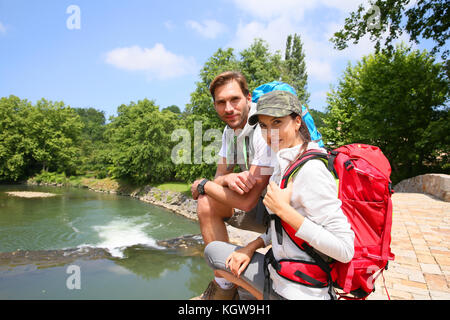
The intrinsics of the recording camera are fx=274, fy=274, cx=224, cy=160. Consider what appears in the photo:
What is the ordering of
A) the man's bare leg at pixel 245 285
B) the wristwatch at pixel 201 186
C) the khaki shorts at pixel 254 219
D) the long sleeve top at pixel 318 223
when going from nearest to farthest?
the long sleeve top at pixel 318 223 → the man's bare leg at pixel 245 285 → the wristwatch at pixel 201 186 → the khaki shorts at pixel 254 219

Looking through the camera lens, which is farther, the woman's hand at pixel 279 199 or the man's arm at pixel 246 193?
the man's arm at pixel 246 193

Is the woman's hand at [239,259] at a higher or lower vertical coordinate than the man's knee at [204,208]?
lower

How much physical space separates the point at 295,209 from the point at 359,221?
331mm

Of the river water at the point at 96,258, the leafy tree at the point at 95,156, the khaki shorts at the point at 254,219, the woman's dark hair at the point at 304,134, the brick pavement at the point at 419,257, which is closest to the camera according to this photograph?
the woman's dark hair at the point at 304,134

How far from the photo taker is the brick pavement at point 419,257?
2.86 m

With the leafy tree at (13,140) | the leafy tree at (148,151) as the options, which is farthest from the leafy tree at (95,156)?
the leafy tree at (148,151)

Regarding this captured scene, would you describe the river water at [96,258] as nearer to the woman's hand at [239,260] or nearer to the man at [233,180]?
the man at [233,180]

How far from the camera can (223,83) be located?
2.36m

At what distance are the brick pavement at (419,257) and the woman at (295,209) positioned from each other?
6.15 ft

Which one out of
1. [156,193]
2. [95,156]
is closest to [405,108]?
[156,193]

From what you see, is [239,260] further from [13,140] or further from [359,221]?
[13,140]

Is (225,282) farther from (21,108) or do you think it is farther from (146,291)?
(21,108)

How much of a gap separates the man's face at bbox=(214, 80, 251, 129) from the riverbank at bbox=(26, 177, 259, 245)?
865 centimetres

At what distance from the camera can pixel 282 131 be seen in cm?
149
